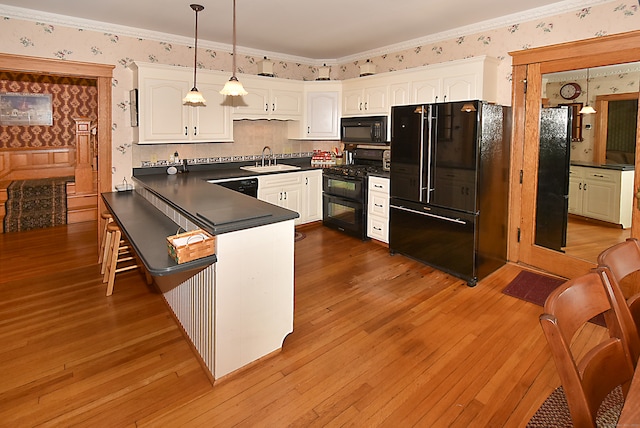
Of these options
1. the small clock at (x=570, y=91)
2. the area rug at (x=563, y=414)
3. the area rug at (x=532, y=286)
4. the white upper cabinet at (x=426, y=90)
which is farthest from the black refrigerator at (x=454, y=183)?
the area rug at (x=563, y=414)

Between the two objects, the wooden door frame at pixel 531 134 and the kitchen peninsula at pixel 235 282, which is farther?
the wooden door frame at pixel 531 134

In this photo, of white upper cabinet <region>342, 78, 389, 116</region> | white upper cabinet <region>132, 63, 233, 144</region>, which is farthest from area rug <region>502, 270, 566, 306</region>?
white upper cabinet <region>132, 63, 233, 144</region>

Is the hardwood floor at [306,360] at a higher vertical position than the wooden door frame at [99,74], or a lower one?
lower

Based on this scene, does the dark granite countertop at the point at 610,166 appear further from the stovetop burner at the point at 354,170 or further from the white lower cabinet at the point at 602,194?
the stovetop burner at the point at 354,170

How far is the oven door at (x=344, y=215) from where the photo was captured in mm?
4844

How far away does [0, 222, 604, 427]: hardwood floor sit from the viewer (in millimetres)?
1963

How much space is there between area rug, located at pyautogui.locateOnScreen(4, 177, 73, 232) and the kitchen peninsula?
3968 millimetres

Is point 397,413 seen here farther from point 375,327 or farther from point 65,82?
point 65,82

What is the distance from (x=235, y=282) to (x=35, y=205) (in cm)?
531

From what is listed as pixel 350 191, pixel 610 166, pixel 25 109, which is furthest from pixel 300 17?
pixel 25 109

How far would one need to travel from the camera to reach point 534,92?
370cm

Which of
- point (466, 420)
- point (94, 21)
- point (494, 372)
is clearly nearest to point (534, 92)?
point (494, 372)

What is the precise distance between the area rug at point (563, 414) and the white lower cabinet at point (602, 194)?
2.51 meters

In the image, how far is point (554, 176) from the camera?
3680mm
